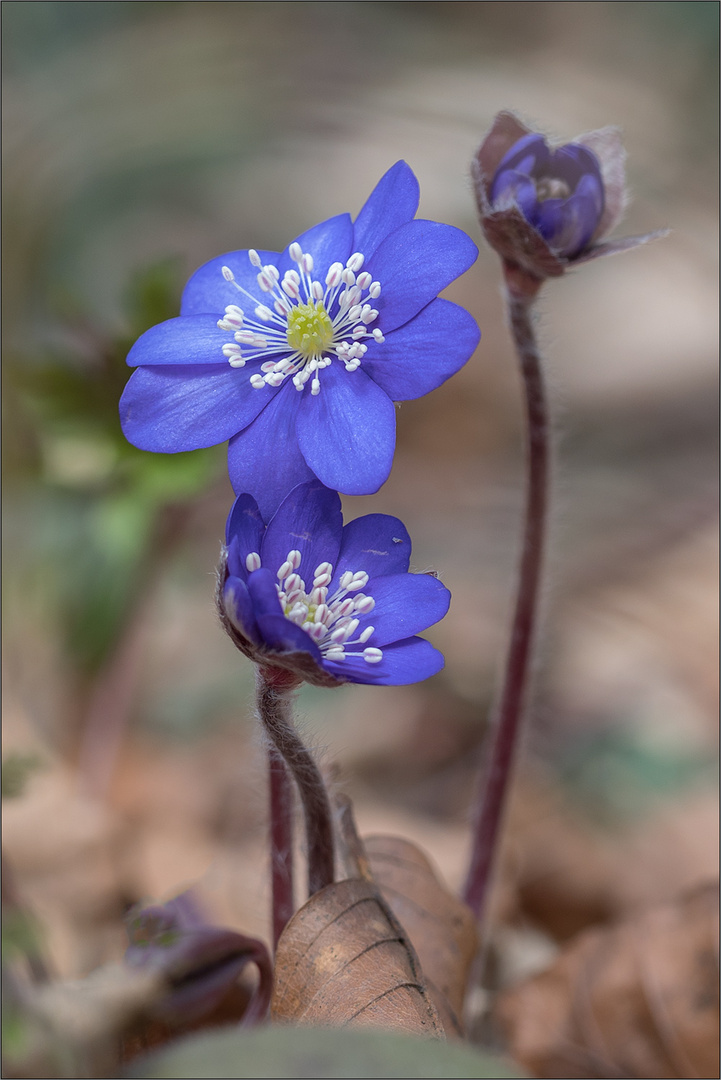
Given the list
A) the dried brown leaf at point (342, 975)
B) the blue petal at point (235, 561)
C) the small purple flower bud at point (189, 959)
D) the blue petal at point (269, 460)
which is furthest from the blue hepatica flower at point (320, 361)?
the small purple flower bud at point (189, 959)

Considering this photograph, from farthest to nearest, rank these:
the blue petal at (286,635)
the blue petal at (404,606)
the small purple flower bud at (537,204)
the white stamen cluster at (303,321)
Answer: the small purple flower bud at (537,204) → the white stamen cluster at (303,321) → the blue petal at (404,606) → the blue petal at (286,635)

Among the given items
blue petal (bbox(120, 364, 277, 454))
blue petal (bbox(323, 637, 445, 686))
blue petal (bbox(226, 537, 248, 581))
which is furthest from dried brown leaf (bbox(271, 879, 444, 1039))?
blue petal (bbox(120, 364, 277, 454))

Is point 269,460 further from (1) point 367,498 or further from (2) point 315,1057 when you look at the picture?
(1) point 367,498

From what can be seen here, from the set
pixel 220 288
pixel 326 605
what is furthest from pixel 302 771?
pixel 220 288

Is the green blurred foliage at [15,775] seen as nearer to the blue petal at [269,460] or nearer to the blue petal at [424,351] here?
the blue petal at [269,460]

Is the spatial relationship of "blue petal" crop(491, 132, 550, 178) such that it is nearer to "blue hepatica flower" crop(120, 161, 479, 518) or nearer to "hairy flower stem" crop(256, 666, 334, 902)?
"blue hepatica flower" crop(120, 161, 479, 518)

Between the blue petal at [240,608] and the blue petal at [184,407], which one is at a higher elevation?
the blue petal at [184,407]
